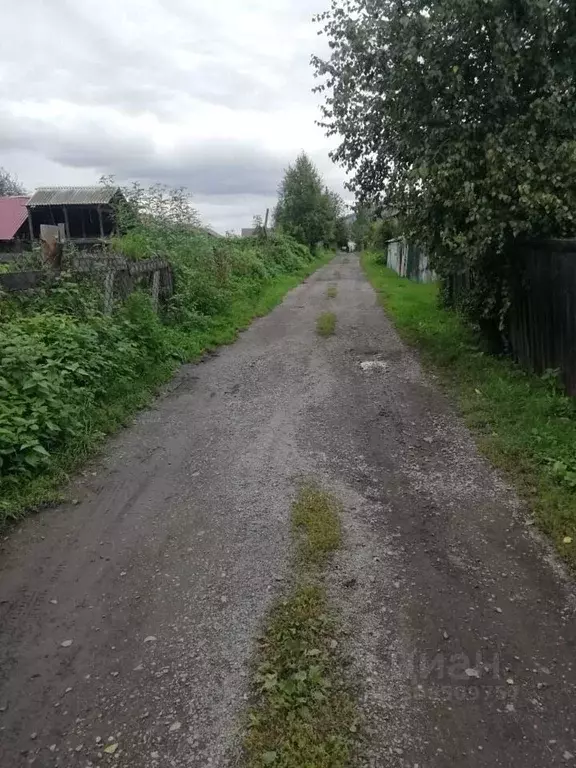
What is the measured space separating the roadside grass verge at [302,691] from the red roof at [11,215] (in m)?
31.4

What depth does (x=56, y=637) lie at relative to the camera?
3066mm

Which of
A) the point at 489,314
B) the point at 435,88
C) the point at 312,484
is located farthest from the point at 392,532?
the point at 435,88

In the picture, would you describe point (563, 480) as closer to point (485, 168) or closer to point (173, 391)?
point (485, 168)

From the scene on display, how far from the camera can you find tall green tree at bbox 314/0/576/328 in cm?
638

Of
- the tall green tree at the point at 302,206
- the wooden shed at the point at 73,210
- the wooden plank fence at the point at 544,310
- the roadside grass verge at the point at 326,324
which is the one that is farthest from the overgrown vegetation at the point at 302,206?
the wooden plank fence at the point at 544,310

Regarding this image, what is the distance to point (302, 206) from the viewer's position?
4297 cm

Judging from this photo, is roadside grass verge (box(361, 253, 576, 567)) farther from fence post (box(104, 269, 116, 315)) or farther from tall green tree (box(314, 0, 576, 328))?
fence post (box(104, 269, 116, 315))

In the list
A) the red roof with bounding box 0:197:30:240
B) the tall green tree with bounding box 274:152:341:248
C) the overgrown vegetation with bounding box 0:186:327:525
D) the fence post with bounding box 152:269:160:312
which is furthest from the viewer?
the tall green tree with bounding box 274:152:341:248

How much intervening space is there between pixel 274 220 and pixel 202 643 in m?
42.6

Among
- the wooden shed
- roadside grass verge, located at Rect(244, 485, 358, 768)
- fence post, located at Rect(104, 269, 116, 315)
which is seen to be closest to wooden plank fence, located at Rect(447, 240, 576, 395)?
roadside grass verge, located at Rect(244, 485, 358, 768)

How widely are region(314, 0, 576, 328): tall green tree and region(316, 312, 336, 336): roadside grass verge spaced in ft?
12.2

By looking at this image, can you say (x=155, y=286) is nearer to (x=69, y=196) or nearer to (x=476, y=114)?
(x=476, y=114)

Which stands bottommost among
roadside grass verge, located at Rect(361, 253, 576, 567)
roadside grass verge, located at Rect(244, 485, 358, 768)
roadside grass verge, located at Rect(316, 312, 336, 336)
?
roadside grass verge, located at Rect(244, 485, 358, 768)

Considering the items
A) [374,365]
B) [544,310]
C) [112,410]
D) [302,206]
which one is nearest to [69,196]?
[302,206]
